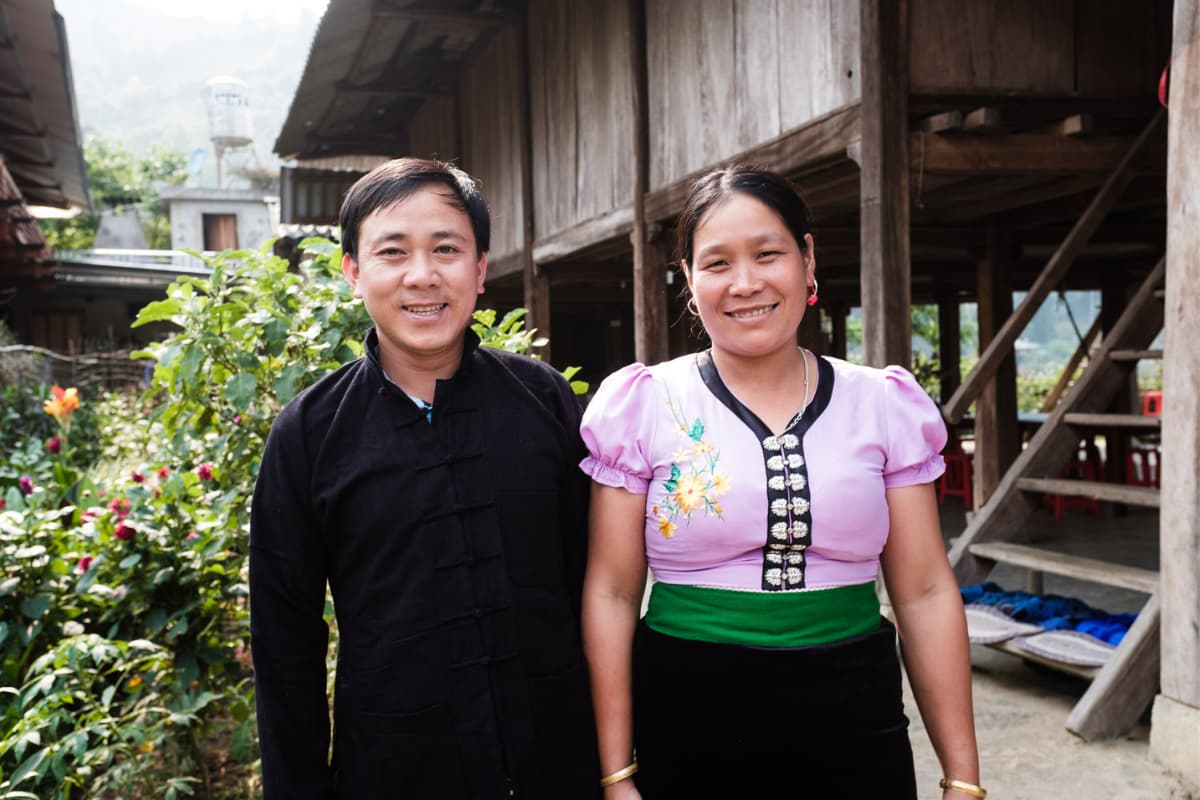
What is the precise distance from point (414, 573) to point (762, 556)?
56cm

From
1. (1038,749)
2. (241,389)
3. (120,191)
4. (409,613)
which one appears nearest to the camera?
(409,613)

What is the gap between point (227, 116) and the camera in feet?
175

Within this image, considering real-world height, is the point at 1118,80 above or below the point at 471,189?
above

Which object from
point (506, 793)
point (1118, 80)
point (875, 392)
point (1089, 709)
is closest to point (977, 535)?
point (1089, 709)

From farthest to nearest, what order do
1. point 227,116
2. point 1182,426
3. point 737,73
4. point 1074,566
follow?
point 227,116, point 737,73, point 1074,566, point 1182,426

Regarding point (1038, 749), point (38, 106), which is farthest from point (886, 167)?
point (38, 106)

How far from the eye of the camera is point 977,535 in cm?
481

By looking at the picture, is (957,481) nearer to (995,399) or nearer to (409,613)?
(995,399)

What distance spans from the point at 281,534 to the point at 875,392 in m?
1.01

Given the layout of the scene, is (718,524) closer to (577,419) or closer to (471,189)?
(577,419)

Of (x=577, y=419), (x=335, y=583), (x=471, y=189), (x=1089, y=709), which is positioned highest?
(x=471, y=189)

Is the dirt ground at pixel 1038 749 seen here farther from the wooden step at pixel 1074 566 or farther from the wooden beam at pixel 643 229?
the wooden beam at pixel 643 229

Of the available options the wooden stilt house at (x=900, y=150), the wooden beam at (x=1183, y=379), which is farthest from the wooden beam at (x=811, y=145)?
the wooden beam at (x=1183, y=379)

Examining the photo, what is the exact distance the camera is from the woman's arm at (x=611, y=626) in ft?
5.79
